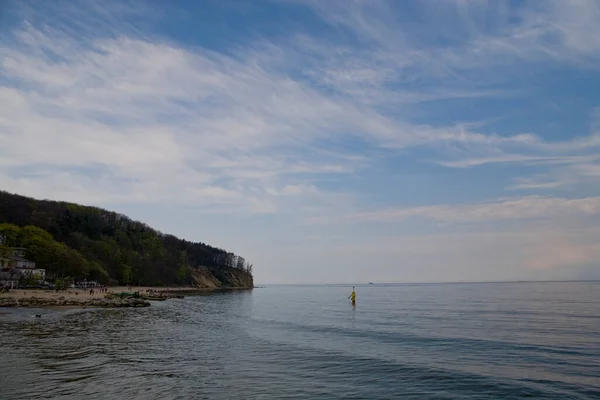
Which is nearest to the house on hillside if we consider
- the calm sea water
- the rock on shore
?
the rock on shore

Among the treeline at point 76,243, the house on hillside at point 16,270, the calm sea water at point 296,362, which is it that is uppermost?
the treeline at point 76,243

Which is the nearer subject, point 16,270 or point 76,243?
point 16,270

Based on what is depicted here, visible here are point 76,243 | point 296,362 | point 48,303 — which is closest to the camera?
point 296,362

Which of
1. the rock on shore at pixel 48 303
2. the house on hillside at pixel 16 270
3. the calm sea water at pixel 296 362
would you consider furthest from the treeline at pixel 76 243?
the calm sea water at pixel 296 362

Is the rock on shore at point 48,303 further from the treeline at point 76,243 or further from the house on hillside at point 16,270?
the treeline at point 76,243

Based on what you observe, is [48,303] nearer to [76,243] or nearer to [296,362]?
[296,362]

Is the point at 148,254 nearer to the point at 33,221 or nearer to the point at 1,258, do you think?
the point at 33,221

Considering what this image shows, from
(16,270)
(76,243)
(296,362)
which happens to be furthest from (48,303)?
(76,243)

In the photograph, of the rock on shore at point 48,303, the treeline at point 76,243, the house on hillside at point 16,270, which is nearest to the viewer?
the rock on shore at point 48,303

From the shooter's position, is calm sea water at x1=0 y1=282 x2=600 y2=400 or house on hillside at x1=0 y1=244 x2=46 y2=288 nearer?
calm sea water at x1=0 y1=282 x2=600 y2=400

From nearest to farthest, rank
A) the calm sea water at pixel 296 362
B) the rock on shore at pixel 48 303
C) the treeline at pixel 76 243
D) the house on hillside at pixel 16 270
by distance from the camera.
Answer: the calm sea water at pixel 296 362 → the rock on shore at pixel 48 303 → the house on hillside at pixel 16 270 → the treeline at pixel 76 243

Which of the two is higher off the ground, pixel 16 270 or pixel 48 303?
pixel 16 270

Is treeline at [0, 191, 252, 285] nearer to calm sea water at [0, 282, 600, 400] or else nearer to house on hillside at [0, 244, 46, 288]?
house on hillside at [0, 244, 46, 288]

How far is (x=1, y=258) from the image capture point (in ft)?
294
